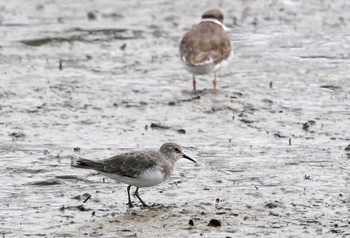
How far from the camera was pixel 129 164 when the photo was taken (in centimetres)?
981

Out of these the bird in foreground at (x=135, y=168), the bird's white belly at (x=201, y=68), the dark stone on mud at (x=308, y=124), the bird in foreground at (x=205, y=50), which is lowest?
the dark stone on mud at (x=308, y=124)

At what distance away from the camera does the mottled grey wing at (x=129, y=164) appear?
384 inches

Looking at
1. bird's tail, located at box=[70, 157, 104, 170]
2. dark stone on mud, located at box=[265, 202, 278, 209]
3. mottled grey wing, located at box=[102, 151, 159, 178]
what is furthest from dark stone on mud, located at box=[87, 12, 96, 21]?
dark stone on mud, located at box=[265, 202, 278, 209]

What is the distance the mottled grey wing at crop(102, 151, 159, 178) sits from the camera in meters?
9.74

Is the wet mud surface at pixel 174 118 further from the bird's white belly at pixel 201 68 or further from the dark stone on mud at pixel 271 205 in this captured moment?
the bird's white belly at pixel 201 68

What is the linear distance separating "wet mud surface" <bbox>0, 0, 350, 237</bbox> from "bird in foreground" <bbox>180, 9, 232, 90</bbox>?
0.34 m

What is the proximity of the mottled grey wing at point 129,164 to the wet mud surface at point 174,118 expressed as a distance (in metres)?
0.34

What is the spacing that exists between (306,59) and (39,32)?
476 centimetres

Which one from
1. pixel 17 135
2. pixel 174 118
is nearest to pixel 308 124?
pixel 174 118

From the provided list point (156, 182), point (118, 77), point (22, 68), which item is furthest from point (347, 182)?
point (22, 68)

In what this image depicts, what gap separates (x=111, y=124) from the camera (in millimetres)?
12953

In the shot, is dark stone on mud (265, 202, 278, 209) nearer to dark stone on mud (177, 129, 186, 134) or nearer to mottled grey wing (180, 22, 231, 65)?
dark stone on mud (177, 129, 186, 134)

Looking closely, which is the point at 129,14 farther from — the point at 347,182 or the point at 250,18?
the point at 347,182

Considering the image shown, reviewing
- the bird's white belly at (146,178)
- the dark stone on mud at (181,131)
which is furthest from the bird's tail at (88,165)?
the dark stone on mud at (181,131)
